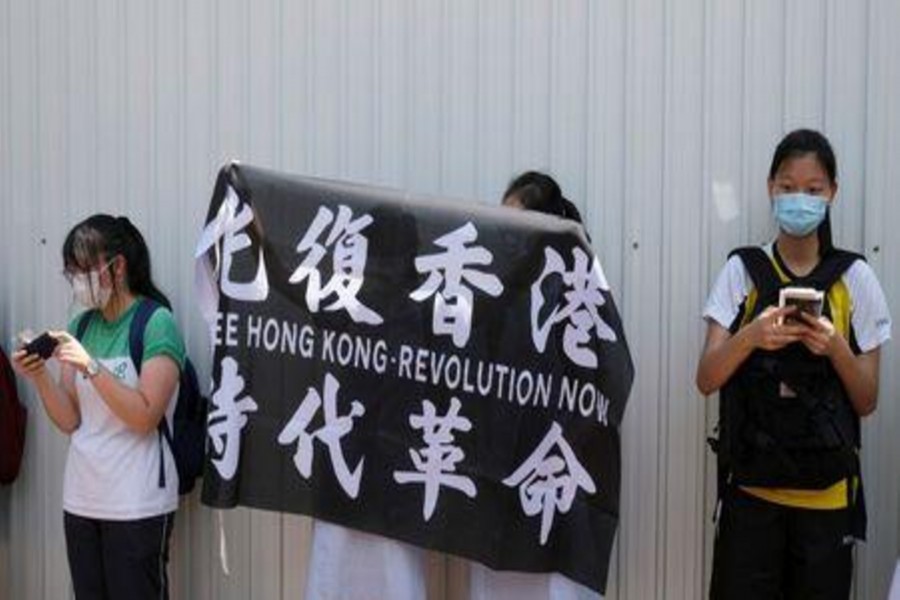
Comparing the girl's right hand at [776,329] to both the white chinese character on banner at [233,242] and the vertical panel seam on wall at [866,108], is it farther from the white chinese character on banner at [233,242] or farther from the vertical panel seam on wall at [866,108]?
the white chinese character on banner at [233,242]

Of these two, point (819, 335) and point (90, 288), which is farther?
point (90, 288)

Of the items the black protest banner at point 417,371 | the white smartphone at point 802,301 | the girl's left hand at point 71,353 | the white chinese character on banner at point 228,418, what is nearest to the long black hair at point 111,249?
the girl's left hand at point 71,353

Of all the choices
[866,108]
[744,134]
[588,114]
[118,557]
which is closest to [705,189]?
→ [744,134]

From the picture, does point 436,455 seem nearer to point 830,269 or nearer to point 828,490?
point 828,490

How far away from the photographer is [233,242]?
11.7 ft

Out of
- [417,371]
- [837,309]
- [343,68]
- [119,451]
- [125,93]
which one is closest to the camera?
[837,309]

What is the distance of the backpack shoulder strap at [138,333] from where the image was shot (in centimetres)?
381

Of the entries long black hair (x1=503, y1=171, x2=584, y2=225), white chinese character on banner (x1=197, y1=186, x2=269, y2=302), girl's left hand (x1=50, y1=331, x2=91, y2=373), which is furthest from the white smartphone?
girl's left hand (x1=50, y1=331, x2=91, y2=373)

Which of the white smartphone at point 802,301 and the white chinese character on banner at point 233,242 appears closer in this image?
the white smartphone at point 802,301

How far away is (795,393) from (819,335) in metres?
0.21

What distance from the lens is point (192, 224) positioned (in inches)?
173

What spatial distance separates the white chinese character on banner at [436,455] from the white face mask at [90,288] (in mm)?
1215

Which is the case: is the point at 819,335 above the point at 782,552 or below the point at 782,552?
above

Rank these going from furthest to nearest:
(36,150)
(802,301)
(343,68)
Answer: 1. (36,150)
2. (343,68)
3. (802,301)
